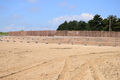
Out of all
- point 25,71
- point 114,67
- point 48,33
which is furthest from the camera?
point 48,33

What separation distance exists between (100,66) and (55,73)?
9.99 feet

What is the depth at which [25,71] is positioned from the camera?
8922 mm

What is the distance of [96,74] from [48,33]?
42127 mm

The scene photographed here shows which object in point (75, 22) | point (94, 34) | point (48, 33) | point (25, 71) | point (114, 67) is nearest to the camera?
point (25, 71)

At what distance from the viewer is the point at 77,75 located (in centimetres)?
824

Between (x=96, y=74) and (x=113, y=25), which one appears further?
(x=113, y=25)

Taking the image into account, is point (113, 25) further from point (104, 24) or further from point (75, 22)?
Answer: point (75, 22)

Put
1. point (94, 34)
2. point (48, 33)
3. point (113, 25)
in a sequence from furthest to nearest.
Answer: point (113, 25) → point (48, 33) → point (94, 34)

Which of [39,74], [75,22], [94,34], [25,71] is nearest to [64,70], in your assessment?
[39,74]

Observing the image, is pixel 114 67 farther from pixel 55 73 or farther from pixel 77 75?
pixel 55 73

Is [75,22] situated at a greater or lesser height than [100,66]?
greater

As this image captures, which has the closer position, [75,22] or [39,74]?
[39,74]

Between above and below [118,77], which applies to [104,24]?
above

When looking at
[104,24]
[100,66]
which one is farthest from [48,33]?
[100,66]
